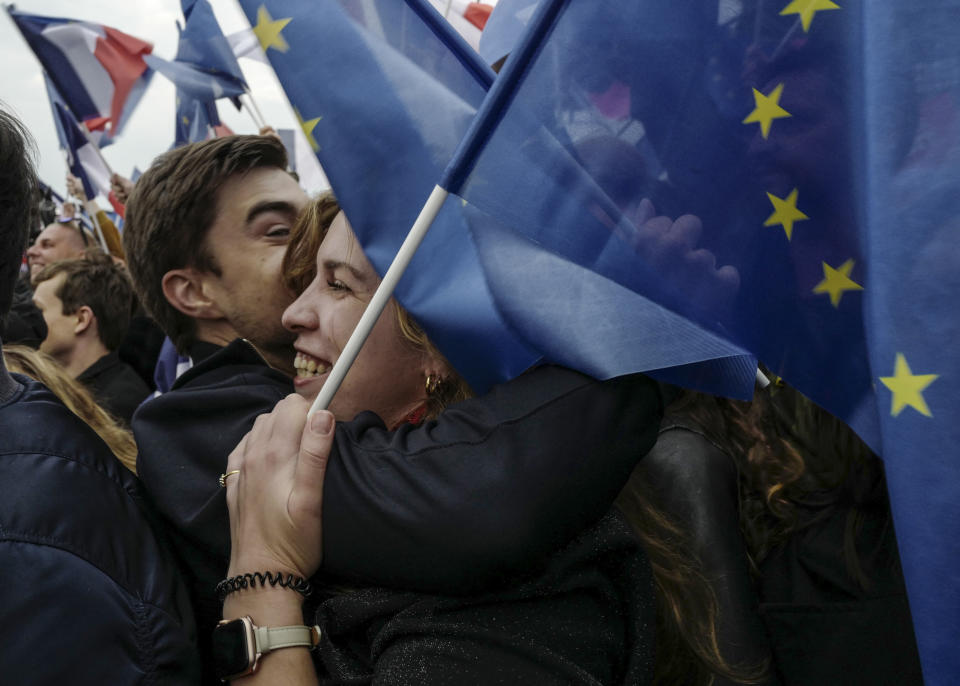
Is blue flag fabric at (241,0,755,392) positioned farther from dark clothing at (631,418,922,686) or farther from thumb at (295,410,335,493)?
dark clothing at (631,418,922,686)

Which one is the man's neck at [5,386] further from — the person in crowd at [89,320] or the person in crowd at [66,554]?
the person in crowd at [89,320]

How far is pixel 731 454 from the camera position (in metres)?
2.72

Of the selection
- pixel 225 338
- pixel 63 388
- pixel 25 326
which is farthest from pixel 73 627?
pixel 25 326

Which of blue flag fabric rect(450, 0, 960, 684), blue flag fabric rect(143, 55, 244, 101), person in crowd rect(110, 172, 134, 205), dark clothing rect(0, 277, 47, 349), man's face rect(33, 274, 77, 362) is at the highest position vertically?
blue flag fabric rect(450, 0, 960, 684)

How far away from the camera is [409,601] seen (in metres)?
1.52

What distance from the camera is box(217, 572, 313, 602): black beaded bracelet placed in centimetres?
149

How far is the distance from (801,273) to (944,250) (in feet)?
0.94

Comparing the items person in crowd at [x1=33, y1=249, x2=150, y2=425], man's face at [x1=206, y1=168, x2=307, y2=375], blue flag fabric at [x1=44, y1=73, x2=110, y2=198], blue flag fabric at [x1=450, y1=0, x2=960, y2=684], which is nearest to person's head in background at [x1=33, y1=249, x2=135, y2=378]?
person in crowd at [x1=33, y1=249, x2=150, y2=425]

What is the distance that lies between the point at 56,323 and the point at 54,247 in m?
2.60

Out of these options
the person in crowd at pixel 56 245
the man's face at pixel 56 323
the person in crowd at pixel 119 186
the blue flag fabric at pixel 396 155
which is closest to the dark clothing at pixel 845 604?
the blue flag fabric at pixel 396 155

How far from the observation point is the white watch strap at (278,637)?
57.8 inches

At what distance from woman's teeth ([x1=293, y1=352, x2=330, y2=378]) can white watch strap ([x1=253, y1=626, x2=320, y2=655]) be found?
23.9 inches

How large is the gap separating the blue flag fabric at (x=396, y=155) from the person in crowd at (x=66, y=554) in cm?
53

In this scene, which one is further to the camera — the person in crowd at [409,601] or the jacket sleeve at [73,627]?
the person in crowd at [409,601]
